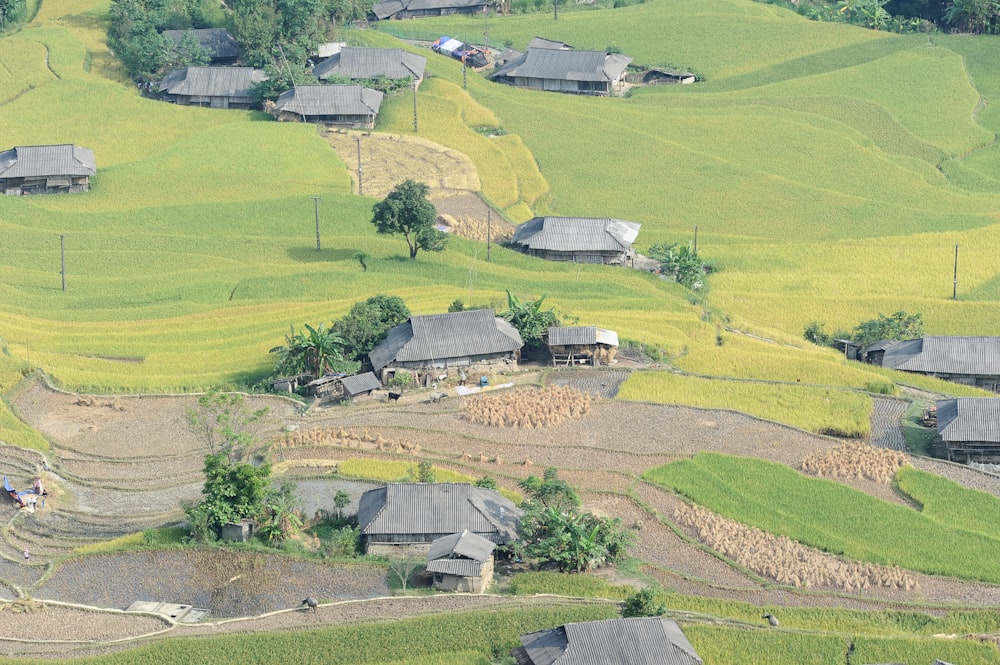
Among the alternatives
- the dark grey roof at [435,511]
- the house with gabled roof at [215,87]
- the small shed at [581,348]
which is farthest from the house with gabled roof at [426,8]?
the dark grey roof at [435,511]

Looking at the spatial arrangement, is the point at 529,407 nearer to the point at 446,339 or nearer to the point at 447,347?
the point at 447,347

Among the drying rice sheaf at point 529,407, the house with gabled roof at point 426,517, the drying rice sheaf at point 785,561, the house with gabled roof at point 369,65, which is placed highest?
the house with gabled roof at point 369,65

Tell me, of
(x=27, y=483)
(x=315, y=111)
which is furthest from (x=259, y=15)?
(x=27, y=483)

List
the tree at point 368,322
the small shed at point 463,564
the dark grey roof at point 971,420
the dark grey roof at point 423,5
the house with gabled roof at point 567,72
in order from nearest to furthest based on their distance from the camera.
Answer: the small shed at point 463,564 < the dark grey roof at point 971,420 < the tree at point 368,322 < the house with gabled roof at point 567,72 < the dark grey roof at point 423,5

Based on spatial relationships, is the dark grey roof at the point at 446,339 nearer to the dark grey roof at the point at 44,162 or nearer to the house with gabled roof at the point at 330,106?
the dark grey roof at the point at 44,162

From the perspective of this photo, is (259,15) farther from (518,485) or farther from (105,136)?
(518,485)

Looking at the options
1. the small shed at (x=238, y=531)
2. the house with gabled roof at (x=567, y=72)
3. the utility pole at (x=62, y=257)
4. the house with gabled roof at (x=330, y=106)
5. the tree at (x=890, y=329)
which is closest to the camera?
the small shed at (x=238, y=531)

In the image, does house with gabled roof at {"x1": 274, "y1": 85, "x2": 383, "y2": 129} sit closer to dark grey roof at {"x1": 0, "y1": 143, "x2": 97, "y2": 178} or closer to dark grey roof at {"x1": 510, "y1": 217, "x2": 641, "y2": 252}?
dark grey roof at {"x1": 0, "y1": 143, "x2": 97, "y2": 178}

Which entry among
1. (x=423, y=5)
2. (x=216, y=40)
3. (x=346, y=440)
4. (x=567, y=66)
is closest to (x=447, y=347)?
(x=346, y=440)
